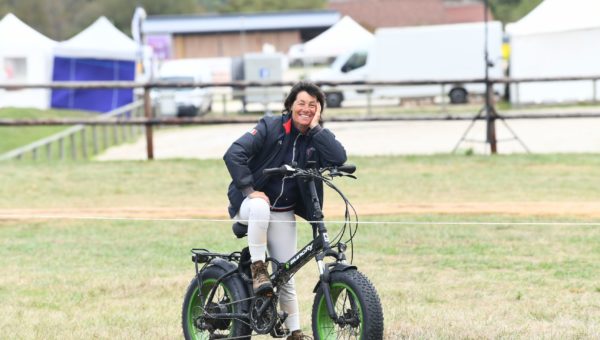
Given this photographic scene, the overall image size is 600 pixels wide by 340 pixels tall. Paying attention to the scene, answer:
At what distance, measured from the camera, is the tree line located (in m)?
24.9

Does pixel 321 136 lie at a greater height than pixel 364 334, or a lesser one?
greater

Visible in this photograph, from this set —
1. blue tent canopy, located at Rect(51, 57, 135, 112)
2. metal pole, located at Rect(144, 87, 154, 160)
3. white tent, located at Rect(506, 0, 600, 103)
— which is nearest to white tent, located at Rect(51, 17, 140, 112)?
blue tent canopy, located at Rect(51, 57, 135, 112)

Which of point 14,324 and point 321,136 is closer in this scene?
point 321,136

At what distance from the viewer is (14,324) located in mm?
8047

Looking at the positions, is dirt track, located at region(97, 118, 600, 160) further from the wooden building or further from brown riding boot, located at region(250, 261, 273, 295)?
brown riding boot, located at region(250, 261, 273, 295)

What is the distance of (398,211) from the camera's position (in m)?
14.1

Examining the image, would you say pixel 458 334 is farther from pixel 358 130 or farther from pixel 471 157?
pixel 358 130

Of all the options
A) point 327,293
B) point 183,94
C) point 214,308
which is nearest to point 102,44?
point 183,94

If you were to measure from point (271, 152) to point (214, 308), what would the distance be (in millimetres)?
944

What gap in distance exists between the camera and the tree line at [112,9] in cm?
2492

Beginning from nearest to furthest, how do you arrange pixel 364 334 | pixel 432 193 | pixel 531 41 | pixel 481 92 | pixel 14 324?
pixel 364 334
pixel 14 324
pixel 432 193
pixel 531 41
pixel 481 92

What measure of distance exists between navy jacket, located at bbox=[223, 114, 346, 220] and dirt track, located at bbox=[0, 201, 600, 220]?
7.30 meters

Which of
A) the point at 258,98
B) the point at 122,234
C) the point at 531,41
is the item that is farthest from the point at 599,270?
the point at 258,98

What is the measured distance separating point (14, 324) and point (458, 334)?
9.61 feet
